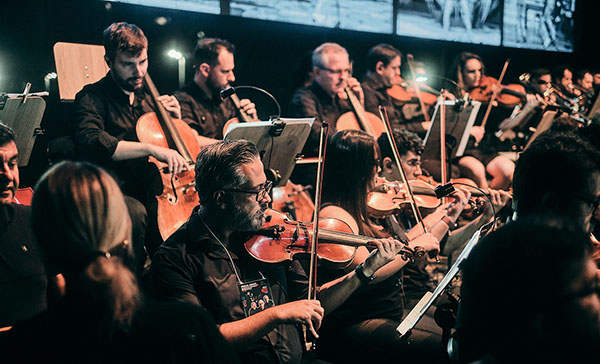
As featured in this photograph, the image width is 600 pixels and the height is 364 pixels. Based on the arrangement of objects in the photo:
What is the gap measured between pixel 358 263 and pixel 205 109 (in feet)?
7.10

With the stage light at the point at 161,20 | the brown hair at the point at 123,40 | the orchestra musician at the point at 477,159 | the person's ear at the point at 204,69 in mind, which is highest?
the stage light at the point at 161,20

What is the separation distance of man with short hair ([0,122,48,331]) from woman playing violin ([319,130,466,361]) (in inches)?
49.2

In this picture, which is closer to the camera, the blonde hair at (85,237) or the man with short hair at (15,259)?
the blonde hair at (85,237)

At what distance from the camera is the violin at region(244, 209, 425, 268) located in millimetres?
2135

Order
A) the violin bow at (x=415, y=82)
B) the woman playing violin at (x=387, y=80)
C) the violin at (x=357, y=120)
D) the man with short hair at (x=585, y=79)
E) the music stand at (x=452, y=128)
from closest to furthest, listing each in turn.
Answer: the music stand at (x=452, y=128) → the violin at (x=357, y=120) → the woman playing violin at (x=387, y=80) → the violin bow at (x=415, y=82) → the man with short hair at (x=585, y=79)

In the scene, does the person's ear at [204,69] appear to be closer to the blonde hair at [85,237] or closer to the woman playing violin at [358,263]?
the woman playing violin at [358,263]

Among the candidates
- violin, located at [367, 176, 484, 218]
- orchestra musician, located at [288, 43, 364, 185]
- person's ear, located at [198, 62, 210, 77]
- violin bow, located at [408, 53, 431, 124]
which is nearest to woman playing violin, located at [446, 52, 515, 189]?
violin bow, located at [408, 53, 431, 124]

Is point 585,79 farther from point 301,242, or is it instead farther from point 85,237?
point 85,237

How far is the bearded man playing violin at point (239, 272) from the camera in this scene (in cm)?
185

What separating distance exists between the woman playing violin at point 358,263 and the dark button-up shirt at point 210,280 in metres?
0.45

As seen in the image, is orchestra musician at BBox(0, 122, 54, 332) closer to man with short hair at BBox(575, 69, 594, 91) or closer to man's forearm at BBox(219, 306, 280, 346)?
man's forearm at BBox(219, 306, 280, 346)

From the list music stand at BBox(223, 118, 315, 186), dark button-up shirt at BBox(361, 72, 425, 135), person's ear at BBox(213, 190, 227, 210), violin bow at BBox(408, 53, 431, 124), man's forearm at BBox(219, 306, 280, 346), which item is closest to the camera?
man's forearm at BBox(219, 306, 280, 346)

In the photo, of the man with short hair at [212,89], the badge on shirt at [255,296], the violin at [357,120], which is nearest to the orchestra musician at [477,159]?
the violin at [357,120]

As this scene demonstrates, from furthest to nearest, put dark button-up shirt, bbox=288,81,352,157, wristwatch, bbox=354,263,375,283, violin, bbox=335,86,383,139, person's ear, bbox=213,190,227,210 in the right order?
violin, bbox=335,86,383,139 → dark button-up shirt, bbox=288,81,352,157 → wristwatch, bbox=354,263,375,283 → person's ear, bbox=213,190,227,210
